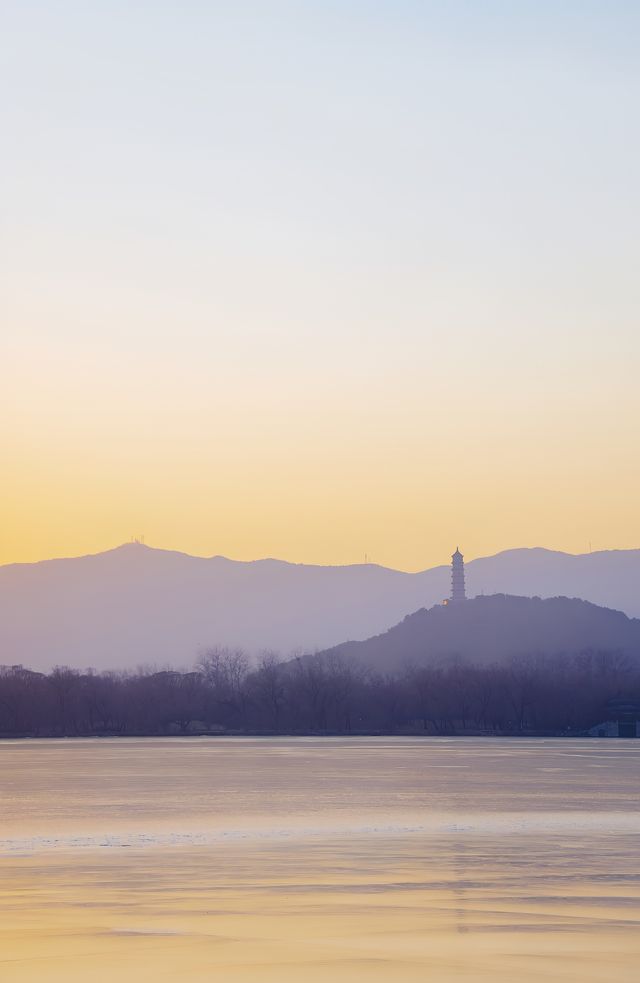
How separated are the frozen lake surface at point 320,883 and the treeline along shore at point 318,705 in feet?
262

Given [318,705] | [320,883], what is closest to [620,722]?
[318,705]

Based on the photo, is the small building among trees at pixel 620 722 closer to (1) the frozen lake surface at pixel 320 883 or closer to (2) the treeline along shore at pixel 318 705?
(2) the treeline along shore at pixel 318 705

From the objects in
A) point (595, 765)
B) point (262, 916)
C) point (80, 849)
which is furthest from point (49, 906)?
point (595, 765)

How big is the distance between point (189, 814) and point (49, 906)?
1748 centimetres

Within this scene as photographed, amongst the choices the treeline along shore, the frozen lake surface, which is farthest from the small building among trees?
the frozen lake surface

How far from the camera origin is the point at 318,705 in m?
140

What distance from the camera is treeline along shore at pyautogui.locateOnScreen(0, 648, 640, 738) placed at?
130 m

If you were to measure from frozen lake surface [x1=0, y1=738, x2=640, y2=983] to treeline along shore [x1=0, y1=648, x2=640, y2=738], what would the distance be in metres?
79.9

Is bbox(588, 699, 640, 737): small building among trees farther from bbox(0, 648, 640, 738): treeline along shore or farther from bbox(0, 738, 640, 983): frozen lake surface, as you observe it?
bbox(0, 738, 640, 983): frozen lake surface

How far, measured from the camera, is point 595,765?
70875 mm

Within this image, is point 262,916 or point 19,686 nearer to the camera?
point 262,916

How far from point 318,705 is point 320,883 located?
11737 cm

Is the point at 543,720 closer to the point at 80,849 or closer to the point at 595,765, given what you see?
the point at 595,765

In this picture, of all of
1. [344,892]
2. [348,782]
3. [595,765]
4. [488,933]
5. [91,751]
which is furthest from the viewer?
[91,751]
